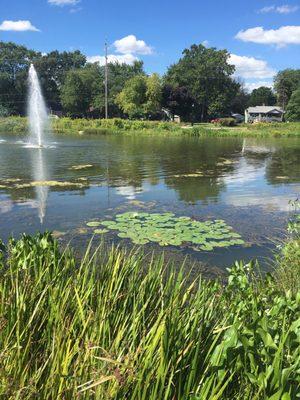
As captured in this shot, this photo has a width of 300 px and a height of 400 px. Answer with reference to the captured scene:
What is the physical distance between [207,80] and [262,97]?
4243cm

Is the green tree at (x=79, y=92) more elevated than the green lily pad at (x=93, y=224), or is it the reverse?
the green tree at (x=79, y=92)

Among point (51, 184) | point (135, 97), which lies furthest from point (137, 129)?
point (51, 184)

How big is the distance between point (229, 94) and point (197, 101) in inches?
247

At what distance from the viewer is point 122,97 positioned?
208 ft

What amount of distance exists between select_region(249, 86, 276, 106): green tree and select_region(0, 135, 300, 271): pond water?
9407 cm

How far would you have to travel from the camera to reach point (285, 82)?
91.9 m

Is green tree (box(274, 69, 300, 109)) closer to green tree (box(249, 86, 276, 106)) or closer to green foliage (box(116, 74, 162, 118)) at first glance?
green tree (box(249, 86, 276, 106))

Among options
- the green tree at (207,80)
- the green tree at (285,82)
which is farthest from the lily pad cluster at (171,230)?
the green tree at (285,82)

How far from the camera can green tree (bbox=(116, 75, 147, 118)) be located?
61594mm

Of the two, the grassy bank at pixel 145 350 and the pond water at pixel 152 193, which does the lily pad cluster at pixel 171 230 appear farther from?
the grassy bank at pixel 145 350

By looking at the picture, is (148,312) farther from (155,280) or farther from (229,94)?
(229,94)

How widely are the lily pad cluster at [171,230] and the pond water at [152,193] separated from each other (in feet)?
0.83

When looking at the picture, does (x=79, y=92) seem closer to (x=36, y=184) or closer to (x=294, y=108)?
(x=294, y=108)

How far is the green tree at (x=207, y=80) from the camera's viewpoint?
251 ft
